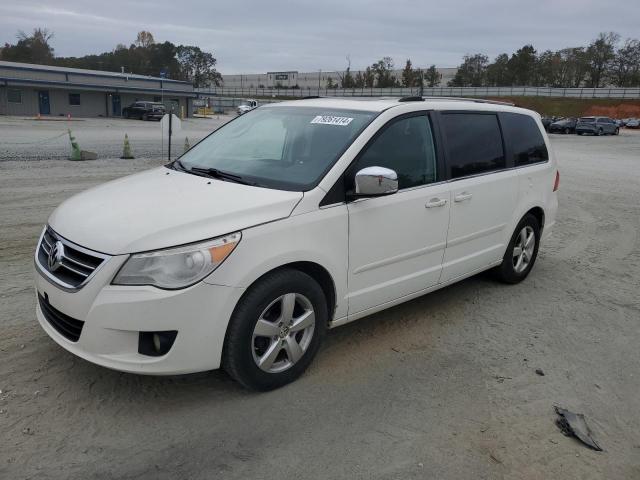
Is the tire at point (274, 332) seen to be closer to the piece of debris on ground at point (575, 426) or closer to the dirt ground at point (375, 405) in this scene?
the dirt ground at point (375, 405)

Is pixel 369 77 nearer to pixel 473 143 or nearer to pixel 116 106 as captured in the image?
pixel 116 106

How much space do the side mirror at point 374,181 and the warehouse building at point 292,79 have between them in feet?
380

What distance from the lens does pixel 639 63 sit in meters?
90.9

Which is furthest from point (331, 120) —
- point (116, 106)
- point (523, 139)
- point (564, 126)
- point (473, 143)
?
point (116, 106)

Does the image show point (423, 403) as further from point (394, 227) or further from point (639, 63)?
point (639, 63)

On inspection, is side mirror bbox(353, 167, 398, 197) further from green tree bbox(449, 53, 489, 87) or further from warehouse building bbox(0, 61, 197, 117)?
green tree bbox(449, 53, 489, 87)

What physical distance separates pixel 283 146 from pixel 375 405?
6.70 feet

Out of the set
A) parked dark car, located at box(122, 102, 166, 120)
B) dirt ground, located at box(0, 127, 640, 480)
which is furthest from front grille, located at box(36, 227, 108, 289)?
parked dark car, located at box(122, 102, 166, 120)

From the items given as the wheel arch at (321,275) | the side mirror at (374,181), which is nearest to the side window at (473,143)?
the side mirror at (374,181)

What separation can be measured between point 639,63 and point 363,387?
106 m

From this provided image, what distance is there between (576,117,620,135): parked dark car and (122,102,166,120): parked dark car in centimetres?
3534

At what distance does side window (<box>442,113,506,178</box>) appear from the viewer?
4637 mm

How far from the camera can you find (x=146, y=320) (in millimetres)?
2934

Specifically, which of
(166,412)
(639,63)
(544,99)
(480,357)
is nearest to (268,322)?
(166,412)
